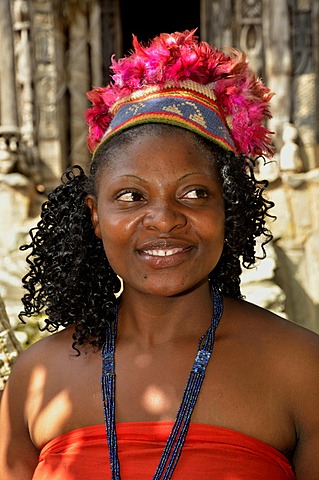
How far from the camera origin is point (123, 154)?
1883 millimetres

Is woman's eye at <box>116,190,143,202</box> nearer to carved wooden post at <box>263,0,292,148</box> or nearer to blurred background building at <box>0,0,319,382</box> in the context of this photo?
blurred background building at <box>0,0,319,382</box>

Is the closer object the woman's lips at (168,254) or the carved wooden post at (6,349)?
the woman's lips at (168,254)

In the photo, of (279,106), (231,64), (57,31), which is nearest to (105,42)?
(57,31)

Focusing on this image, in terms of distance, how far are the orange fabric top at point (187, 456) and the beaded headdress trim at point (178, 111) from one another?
0.74 m

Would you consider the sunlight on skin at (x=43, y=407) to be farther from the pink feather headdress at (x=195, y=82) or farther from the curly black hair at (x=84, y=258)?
the pink feather headdress at (x=195, y=82)

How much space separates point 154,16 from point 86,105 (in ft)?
15.8

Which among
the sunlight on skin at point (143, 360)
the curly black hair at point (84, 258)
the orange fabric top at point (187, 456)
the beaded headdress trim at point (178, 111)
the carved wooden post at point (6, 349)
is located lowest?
the carved wooden post at point (6, 349)

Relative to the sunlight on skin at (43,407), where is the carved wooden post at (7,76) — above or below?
above

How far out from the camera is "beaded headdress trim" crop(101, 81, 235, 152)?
1.87 meters

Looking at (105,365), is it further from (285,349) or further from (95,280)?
(285,349)

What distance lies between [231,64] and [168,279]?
641 mm

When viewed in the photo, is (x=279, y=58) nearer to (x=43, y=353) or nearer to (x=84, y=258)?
(x=84, y=258)

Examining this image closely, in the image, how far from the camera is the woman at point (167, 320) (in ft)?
5.90

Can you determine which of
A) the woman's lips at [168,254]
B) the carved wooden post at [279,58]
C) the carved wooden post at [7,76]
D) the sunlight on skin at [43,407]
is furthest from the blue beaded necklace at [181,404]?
the carved wooden post at [7,76]
